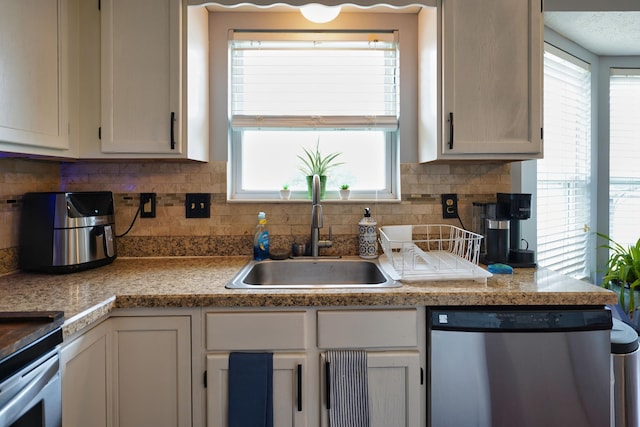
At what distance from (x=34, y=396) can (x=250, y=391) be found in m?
0.57

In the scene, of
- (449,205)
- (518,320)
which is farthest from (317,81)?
(518,320)

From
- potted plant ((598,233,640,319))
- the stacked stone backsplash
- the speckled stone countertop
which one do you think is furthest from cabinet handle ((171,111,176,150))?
potted plant ((598,233,640,319))

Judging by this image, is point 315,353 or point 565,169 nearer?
point 315,353

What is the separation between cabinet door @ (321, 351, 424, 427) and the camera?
3.87 ft

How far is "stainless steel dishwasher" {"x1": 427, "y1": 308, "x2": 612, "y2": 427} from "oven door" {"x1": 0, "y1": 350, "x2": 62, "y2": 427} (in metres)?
1.09

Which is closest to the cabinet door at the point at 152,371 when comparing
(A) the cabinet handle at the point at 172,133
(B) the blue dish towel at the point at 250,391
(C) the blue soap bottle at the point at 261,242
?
(B) the blue dish towel at the point at 250,391

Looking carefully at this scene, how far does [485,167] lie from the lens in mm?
1844

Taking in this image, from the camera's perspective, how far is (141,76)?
4.85 ft

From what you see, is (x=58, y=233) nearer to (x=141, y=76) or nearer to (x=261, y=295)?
(x=141, y=76)

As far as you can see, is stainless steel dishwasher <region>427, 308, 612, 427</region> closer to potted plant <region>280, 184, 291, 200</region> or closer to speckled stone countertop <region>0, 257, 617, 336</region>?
speckled stone countertop <region>0, 257, 617, 336</region>

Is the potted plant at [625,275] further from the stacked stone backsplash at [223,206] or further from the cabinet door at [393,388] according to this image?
the cabinet door at [393,388]

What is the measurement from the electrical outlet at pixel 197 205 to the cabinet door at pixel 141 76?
349 millimetres

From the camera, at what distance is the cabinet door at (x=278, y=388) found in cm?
116

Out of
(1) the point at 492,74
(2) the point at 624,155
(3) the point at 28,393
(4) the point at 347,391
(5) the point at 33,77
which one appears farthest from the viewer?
(2) the point at 624,155
